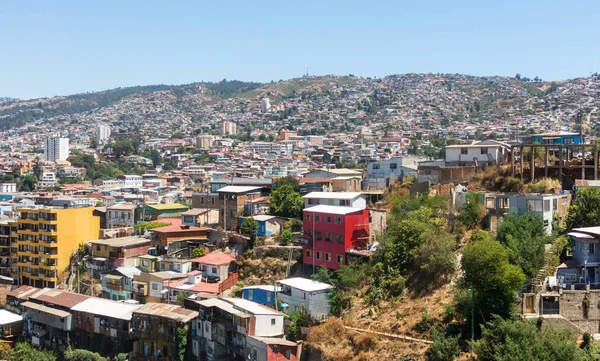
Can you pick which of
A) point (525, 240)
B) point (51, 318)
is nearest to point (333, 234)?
point (525, 240)

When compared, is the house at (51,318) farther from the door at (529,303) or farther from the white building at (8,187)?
the white building at (8,187)

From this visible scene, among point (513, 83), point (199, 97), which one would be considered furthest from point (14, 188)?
point (199, 97)

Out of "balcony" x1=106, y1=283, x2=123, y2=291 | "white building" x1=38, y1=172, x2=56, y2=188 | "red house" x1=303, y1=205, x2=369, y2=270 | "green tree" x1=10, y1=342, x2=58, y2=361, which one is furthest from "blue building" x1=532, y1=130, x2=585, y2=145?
"white building" x1=38, y1=172, x2=56, y2=188

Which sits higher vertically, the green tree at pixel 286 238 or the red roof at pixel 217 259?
the green tree at pixel 286 238

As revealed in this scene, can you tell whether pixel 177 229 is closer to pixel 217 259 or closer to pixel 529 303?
pixel 217 259

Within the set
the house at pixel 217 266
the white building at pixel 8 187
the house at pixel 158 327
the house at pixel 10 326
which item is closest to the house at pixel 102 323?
the house at pixel 158 327

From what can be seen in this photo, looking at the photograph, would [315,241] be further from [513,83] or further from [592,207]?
[513,83]

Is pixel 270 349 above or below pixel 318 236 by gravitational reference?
below
